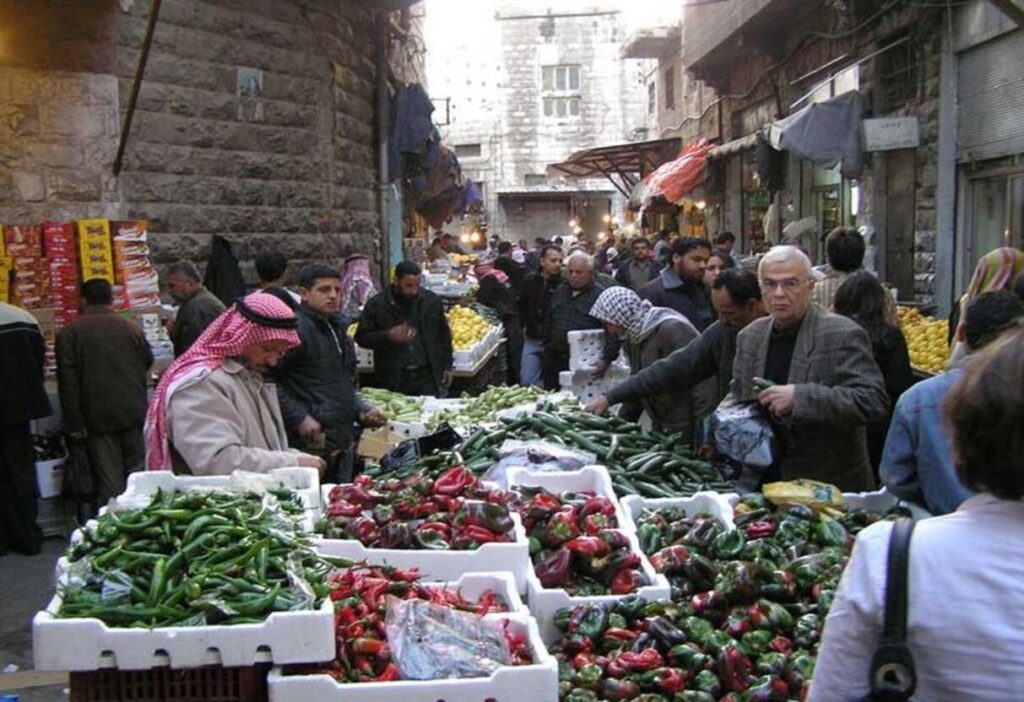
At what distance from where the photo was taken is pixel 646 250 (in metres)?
14.0

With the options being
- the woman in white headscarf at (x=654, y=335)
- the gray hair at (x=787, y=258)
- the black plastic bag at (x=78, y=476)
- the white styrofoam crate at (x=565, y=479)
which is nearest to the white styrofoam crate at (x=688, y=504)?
the white styrofoam crate at (x=565, y=479)

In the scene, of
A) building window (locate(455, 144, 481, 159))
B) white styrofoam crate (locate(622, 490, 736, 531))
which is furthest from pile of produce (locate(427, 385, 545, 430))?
building window (locate(455, 144, 481, 159))

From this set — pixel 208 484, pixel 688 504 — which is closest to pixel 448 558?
pixel 208 484

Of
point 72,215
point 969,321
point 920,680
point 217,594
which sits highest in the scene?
point 72,215

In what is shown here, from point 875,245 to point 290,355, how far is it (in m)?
8.59

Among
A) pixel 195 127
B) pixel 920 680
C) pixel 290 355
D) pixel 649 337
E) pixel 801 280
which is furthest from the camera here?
pixel 195 127

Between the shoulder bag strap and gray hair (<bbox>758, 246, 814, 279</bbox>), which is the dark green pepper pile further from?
gray hair (<bbox>758, 246, 814, 279</bbox>)

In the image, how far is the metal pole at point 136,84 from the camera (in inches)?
318

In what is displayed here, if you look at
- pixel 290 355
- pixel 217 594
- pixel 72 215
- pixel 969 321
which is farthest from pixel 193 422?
pixel 72 215

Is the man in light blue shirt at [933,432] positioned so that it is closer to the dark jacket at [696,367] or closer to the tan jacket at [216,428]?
the dark jacket at [696,367]

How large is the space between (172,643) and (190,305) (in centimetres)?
574

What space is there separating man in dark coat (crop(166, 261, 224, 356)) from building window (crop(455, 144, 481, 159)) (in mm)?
39905

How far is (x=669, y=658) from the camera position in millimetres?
3320

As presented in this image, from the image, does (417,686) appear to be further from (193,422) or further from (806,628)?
(193,422)
